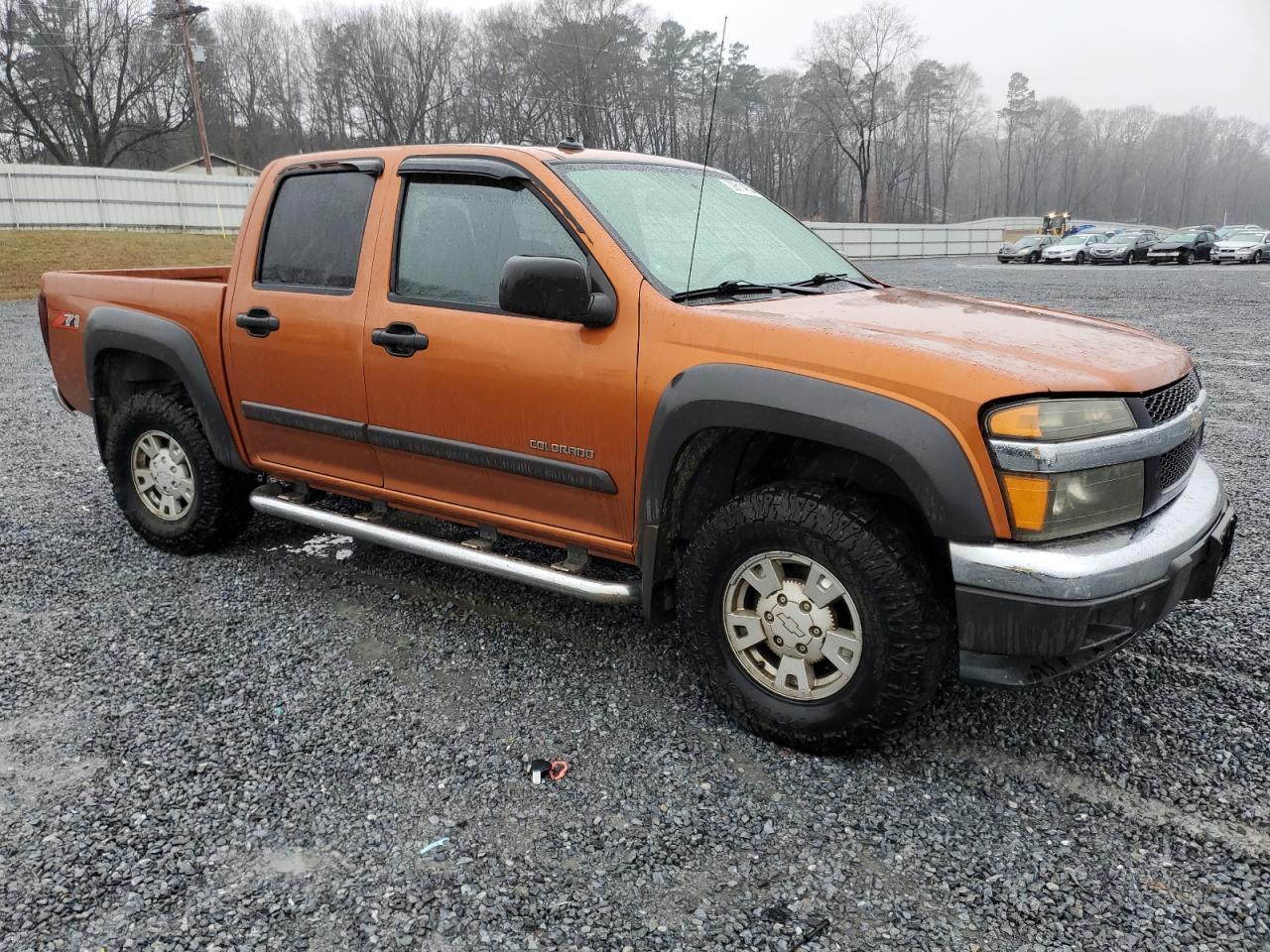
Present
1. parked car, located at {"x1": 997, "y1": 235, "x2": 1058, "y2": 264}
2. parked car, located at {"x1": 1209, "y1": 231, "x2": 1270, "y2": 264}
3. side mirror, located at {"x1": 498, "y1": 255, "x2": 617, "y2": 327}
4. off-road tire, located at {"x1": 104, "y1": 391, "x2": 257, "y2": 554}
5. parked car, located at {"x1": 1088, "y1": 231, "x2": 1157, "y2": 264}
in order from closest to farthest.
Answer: side mirror, located at {"x1": 498, "y1": 255, "x2": 617, "y2": 327} → off-road tire, located at {"x1": 104, "y1": 391, "x2": 257, "y2": 554} → parked car, located at {"x1": 1209, "y1": 231, "x2": 1270, "y2": 264} → parked car, located at {"x1": 1088, "y1": 231, "x2": 1157, "y2": 264} → parked car, located at {"x1": 997, "y1": 235, "x2": 1058, "y2": 264}

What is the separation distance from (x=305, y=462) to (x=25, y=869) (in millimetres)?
2065

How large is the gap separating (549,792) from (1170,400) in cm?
221

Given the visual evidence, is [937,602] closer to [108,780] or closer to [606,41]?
[108,780]

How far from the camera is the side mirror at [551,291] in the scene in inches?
118

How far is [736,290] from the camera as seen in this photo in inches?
132

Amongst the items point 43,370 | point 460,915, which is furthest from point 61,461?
point 460,915

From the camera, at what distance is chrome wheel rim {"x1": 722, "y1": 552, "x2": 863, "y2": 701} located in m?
2.87

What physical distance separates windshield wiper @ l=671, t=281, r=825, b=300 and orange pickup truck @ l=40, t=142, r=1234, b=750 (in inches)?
0.6

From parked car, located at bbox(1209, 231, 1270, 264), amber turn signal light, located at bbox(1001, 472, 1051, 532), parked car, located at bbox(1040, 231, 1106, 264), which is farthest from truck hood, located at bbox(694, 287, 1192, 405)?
parked car, located at bbox(1040, 231, 1106, 264)

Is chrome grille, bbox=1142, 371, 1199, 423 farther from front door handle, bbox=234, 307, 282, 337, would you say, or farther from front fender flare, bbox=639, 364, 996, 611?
front door handle, bbox=234, 307, 282, 337

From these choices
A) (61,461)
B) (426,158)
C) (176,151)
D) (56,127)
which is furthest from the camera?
(176,151)

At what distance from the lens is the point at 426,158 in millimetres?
3771

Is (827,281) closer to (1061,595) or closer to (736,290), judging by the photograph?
(736,290)

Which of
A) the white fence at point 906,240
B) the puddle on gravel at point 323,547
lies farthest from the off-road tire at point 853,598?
the white fence at point 906,240
